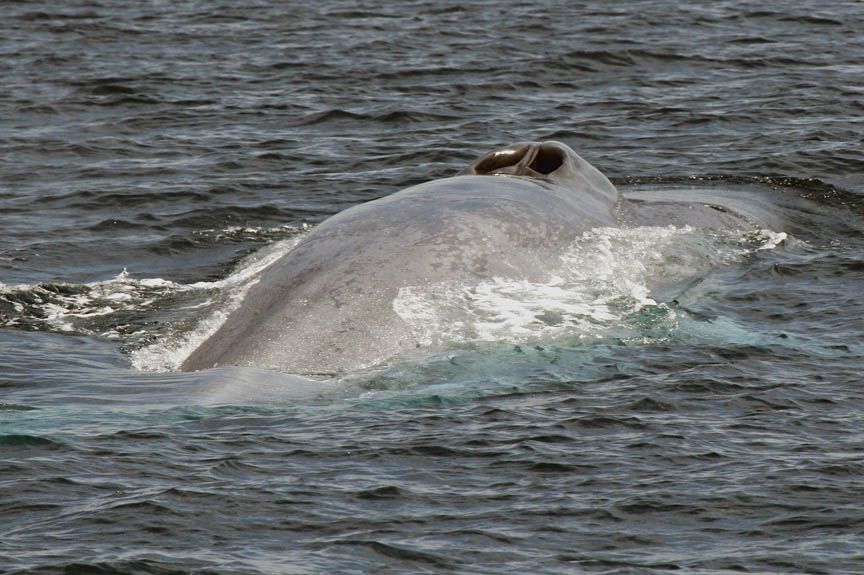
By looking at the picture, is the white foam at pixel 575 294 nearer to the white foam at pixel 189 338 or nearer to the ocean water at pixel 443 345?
the ocean water at pixel 443 345

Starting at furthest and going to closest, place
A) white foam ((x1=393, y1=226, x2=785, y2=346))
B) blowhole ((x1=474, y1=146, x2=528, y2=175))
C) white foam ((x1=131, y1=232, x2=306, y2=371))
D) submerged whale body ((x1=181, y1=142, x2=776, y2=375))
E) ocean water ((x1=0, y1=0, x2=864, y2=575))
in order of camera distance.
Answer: blowhole ((x1=474, y1=146, x2=528, y2=175))
white foam ((x1=131, y1=232, x2=306, y2=371))
white foam ((x1=393, y1=226, x2=785, y2=346))
submerged whale body ((x1=181, y1=142, x2=776, y2=375))
ocean water ((x1=0, y1=0, x2=864, y2=575))

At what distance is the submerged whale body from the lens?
1294 cm

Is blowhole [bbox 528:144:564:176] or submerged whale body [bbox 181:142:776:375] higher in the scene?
blowhole [bbox 528:144:564:176]

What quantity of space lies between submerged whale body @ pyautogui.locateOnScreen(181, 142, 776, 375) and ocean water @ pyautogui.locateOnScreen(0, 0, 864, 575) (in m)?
0.26

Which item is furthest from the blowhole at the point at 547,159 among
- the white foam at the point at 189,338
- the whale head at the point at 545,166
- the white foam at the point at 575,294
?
the white foam at the point at 189,338

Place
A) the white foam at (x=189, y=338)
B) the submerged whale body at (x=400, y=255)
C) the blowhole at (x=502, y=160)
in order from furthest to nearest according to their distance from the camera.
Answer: the blowhole at (x=502, y=160) → the white foam at (x=189, y=338) → the submerged whale body at (x=400, y=255)

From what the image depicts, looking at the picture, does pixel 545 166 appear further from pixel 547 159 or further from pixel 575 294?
pixel 575 294

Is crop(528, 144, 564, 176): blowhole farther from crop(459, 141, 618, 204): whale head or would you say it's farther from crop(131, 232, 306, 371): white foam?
crop(131, 232, 306, 371): white foam

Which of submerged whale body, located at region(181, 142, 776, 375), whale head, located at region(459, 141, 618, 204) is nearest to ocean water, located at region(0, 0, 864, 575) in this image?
submerged whale body, located at region(181, 142, 776, 375)

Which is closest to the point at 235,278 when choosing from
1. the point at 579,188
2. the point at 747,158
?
the point at 579,188

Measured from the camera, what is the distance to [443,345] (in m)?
13.4

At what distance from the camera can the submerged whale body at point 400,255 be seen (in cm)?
1294

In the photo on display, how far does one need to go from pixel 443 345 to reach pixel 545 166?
4.08 metres

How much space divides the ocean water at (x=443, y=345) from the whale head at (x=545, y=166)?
0.78 meters
